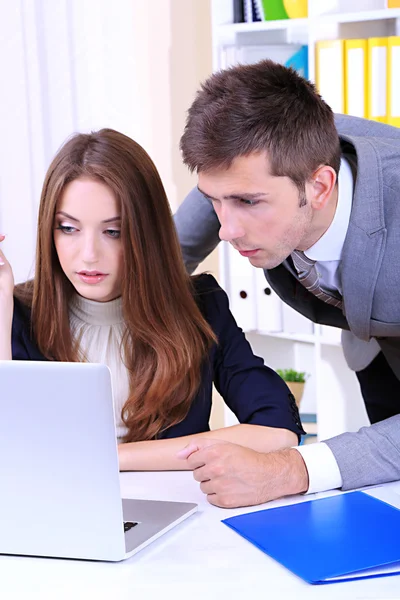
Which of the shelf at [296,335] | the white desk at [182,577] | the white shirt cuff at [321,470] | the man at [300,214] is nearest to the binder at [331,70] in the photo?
the shelf at [296,335]

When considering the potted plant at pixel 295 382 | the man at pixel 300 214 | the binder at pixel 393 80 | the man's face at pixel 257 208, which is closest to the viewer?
the man at pixel 300 214

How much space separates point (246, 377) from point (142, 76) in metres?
1.83

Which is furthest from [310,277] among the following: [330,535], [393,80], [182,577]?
[393,80]

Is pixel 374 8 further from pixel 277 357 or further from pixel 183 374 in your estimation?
pixel 183 374

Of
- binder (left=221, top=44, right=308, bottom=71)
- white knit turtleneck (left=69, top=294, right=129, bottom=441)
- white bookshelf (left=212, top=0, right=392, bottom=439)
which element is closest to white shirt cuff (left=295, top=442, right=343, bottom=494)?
white knit turtleneck (left=69, top=294, right=129, bottom=441)

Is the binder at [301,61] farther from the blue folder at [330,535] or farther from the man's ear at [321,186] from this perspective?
the blue folder at [330,535]

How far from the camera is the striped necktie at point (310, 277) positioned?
5.34 feet

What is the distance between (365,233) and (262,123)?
0.29 meters

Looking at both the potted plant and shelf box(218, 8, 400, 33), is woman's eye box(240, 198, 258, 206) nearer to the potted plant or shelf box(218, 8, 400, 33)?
shelf box(218, 8, 400, 33)

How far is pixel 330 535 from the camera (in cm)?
106

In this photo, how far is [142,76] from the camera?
3.18m

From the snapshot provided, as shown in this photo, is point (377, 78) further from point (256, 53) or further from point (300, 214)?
point (300, 214)

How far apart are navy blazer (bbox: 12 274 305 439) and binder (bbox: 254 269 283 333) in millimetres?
1013

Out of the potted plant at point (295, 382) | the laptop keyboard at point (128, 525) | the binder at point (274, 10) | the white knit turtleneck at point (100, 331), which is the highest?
the binder at point (274, 10)
